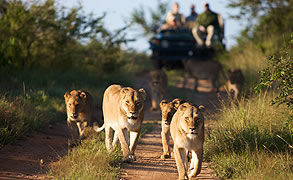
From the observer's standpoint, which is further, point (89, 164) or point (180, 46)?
point (180, 46)

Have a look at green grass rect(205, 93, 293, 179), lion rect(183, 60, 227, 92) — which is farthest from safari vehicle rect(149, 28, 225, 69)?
green grass rect(205, 93, 293, 179)

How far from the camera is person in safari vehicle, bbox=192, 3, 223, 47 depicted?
17.3 m

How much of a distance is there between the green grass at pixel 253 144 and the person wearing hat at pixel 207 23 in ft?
30.9

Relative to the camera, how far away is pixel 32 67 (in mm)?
14148

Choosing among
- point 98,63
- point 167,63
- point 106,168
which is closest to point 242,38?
point 167,63

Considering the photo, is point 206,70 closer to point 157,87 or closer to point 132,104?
point 157,87

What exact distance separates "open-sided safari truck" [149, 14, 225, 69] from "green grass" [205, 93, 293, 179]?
32.8 ft

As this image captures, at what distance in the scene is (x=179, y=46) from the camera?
18.3 meters

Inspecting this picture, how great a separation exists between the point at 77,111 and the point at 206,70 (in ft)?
29.6

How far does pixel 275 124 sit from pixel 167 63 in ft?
40.1

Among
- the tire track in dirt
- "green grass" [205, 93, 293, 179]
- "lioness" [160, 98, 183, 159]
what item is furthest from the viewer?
"lioness" [160, 98, 183, 159]

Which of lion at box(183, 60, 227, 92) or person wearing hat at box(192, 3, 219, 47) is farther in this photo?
person wearing hat at box(192, 3, 219, 47)

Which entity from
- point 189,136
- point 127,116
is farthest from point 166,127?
point 189,136

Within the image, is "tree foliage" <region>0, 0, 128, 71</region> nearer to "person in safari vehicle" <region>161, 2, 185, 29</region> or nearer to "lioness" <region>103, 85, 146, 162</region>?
"person in safari vehicle" <region>161, 2, 185, 29</region>
